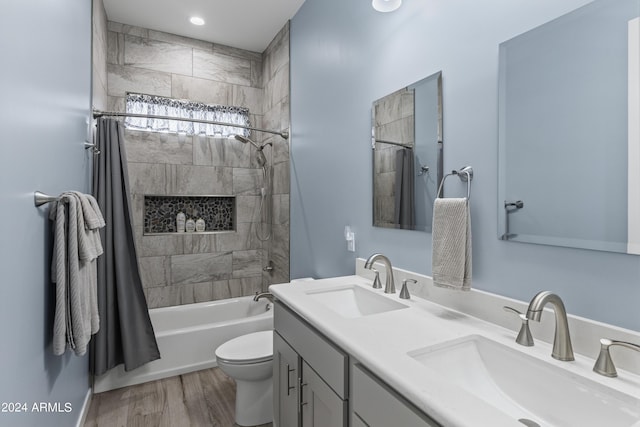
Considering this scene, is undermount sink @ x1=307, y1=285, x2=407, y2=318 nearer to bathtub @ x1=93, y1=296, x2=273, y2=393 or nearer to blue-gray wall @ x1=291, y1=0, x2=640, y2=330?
blue-gray wall @ x1=291, y1=0, x2=640, y2=330

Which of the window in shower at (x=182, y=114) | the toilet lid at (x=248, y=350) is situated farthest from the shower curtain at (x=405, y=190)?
the window in shower at (x=182, y=114)

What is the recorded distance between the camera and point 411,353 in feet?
3.14

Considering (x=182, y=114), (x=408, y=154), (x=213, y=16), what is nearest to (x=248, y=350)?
(x=408, y=154)

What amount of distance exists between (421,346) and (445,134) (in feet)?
2.85

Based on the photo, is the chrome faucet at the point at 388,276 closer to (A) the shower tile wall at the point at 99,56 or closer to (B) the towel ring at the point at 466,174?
(B) the towel ring at the point at 466,174

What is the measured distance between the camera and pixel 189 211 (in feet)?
11.0

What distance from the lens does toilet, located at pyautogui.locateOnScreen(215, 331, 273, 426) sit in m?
1.94

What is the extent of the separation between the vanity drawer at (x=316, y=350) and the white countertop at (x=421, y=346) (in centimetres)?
6

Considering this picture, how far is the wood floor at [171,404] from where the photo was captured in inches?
80.7

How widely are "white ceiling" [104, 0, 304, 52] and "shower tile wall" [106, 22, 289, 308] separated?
130 millimetres

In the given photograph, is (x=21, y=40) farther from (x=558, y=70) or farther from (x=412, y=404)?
(x=558, y=70)

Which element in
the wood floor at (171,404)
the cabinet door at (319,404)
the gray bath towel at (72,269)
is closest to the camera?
the cabinet door at (319,404)

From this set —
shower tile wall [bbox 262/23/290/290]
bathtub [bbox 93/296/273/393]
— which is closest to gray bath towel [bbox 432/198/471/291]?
shower tile wall [bbox 262/23/290/290]

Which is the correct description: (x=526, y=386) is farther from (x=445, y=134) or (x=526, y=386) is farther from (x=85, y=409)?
(x=85, y=409)
